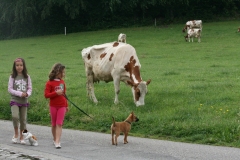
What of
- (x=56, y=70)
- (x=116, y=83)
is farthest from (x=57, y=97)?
(x=116, y=83)

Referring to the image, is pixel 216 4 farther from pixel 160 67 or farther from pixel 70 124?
pixel 70 124

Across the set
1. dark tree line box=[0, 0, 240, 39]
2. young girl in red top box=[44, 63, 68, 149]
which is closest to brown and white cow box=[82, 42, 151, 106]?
young girl in red top box=[44, 63, 68, 149]

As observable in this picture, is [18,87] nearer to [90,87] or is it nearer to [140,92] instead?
[140,92]

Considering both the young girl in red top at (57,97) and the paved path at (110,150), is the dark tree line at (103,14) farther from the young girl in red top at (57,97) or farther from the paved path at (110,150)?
the young girl in red top at (57,97)

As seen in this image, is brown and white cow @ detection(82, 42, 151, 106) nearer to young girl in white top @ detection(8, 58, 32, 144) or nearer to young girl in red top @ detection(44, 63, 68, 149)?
young girl in white top @ detection(8, 58, 32, 144)

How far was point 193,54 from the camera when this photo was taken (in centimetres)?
3297

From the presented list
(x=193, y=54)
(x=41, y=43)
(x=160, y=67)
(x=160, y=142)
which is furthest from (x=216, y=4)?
(x=160, y=142)

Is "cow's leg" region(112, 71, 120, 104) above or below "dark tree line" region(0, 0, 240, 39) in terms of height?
below

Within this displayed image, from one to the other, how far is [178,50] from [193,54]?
10.9 ft

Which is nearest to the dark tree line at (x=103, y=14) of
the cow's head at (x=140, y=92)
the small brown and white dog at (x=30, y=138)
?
the cow's head at (x=140, y=92)

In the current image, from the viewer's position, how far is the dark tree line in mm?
56969

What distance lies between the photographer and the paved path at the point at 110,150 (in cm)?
886

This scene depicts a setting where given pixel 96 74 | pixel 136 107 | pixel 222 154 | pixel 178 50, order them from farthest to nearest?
pixel 178 50
pixel 96 74
pixel 136 107
pixel 222 154

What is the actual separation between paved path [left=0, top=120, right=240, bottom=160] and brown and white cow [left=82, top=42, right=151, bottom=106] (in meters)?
3.65
